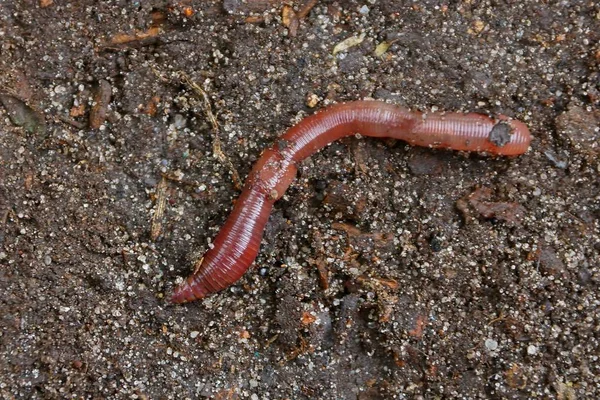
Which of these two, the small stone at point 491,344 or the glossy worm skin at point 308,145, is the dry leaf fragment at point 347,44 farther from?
the small stone at point 491,344

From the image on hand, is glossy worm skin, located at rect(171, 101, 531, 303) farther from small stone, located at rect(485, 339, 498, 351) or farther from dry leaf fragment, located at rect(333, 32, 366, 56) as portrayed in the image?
small stone, located at rect(485, 339, 498, 351)

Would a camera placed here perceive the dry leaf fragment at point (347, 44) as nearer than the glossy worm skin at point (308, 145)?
Result: No

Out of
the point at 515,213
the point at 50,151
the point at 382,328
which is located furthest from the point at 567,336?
the point at 50,151

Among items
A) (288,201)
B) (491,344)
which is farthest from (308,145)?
(491,344)

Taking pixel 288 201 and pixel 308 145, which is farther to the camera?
pixel 288 201

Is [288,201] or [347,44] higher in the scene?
[347,44]

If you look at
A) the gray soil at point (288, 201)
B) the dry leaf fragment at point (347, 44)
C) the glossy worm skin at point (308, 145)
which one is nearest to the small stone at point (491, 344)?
the gray soil at point (288, 201)

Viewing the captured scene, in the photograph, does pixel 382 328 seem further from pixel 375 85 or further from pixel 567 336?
pixel 375 85

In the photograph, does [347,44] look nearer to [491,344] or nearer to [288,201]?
[288,201]
